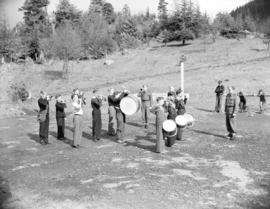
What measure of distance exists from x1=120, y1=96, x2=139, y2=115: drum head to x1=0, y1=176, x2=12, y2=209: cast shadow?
5.40m

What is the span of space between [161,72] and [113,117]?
1168 inches

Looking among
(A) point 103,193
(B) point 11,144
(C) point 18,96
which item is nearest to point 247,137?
(A) point 103,193

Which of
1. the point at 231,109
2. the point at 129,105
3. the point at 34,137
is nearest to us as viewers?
the point at 129,105

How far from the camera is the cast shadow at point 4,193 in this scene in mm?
8219

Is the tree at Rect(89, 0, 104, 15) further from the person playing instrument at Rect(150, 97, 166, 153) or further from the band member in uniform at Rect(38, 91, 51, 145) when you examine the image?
the person playing instrument at Rect(150, 97, 166, 153)

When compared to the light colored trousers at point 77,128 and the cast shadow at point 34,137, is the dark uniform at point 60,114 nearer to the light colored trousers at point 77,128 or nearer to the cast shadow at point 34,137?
the cast shadow at point 34,137

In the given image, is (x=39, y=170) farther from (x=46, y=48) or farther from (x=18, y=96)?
(x=46, y=48)

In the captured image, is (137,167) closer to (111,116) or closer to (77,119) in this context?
(77,119)

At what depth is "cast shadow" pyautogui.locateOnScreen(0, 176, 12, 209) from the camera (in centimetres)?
822

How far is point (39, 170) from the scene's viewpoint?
1069 cm

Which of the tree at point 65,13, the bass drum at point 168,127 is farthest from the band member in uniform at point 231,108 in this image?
the tree at point 65,13

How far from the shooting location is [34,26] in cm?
7250

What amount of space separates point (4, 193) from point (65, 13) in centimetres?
7466

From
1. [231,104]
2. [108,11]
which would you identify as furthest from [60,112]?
[108,11]
